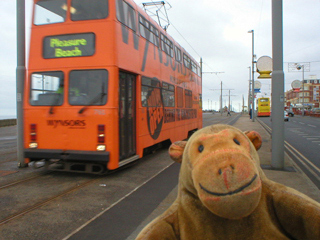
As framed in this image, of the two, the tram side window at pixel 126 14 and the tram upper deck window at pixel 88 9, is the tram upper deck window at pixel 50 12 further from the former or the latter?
the tram side window at pixel 126 14

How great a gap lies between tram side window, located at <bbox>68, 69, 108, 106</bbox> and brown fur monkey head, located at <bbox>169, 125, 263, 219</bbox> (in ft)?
14.6

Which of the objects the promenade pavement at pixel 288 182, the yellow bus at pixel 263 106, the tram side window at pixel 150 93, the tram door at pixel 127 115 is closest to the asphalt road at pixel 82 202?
the promenade pavement at pixel 288 182

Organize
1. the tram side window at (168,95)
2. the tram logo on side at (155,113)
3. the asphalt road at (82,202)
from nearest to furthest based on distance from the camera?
the asphalt road at (82,202) → the tram logo on side at (155,113) → the tram side window at (168,95)

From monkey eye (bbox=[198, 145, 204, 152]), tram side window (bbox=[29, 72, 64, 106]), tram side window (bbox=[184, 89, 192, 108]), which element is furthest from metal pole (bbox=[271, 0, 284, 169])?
monkey eye (bbox=[198, 145, 204, 152])

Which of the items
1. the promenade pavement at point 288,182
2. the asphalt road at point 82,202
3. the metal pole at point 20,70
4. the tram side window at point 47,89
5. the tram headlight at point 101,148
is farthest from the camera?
the metal pole at point 20,70

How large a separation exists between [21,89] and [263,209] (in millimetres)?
7137

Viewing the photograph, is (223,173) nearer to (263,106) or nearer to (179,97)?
(179,97)

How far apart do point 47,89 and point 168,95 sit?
4612mm

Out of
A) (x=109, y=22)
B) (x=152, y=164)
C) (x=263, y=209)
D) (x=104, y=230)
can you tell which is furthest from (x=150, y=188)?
(x=263, y=209)

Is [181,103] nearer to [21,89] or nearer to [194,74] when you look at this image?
[194,74]

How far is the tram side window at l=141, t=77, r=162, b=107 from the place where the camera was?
754cm

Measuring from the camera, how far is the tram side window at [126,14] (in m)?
6.23

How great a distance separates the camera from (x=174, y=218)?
5.68 ft

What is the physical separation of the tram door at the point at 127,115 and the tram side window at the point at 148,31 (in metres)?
1.52
